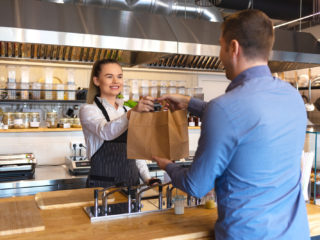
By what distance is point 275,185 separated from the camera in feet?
4.01

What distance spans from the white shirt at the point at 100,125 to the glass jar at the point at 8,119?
208cm

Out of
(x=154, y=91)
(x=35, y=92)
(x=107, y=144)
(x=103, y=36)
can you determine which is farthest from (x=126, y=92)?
(x=107, y=144)

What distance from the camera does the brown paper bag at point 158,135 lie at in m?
1.60

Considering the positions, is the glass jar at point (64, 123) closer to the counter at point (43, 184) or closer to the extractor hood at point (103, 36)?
the counter at point (43, 184)

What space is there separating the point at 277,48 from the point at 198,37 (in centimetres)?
91

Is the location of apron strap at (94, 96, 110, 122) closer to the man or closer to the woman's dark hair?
the woman's dark hair

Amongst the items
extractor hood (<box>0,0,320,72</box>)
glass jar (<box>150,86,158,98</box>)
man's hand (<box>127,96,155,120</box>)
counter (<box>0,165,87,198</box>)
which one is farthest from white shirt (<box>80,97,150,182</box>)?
glass jar (<box>150,86,158,98</box>)

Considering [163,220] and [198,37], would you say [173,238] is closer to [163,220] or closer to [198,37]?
[163,220]

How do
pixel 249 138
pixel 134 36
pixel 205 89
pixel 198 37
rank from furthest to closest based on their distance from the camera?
pixel 205 89 < pixel 198 37 < pixel 134 36 < pixel 249 138

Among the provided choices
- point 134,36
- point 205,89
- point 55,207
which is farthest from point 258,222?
point 205,89

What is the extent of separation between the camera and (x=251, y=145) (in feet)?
3.84

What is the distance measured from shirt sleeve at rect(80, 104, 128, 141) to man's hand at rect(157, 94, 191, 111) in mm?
257

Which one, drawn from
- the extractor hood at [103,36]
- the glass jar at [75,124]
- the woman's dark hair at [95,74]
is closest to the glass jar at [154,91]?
the extractor hood at [103,36]

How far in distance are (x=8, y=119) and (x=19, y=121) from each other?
122 millimetres
